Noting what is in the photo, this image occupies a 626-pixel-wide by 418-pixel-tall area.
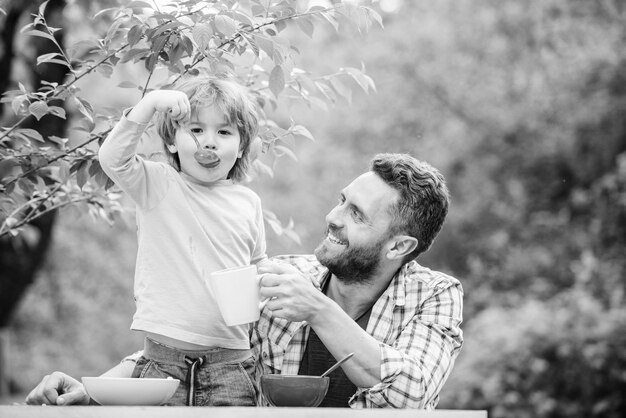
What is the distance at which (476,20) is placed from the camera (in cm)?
1118

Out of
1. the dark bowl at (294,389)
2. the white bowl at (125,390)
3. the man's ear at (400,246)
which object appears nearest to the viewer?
the white bowl at (125,390)

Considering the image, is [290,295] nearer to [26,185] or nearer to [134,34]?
[134,34]

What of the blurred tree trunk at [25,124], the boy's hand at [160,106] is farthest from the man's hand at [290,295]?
the blurred tree trunk at [25,124]

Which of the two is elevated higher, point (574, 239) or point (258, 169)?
point (258, 169)

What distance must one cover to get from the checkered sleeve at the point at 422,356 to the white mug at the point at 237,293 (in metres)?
0.43

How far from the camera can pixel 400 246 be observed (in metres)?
2.76

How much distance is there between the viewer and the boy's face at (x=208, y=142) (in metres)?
2.21

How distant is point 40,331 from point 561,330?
322 inches

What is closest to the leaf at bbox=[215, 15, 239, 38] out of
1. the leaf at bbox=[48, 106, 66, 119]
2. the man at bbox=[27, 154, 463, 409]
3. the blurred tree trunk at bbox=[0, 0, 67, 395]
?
the leaf at bbox=[48, 106, 66, 119]

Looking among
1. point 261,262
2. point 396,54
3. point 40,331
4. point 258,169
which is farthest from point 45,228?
point 40,331

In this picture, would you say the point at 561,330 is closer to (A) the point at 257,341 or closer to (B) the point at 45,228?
(B) the point at 45,228

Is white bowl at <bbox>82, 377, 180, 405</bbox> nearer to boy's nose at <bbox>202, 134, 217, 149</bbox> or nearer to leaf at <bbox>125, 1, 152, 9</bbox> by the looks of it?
boy's nose at <bbox>202, 134, 217, 149</bbox>

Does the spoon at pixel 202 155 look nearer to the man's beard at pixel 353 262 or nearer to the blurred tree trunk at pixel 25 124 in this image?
the man's beard at pixel 353 262

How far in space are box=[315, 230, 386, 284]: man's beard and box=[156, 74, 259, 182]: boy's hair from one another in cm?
44
